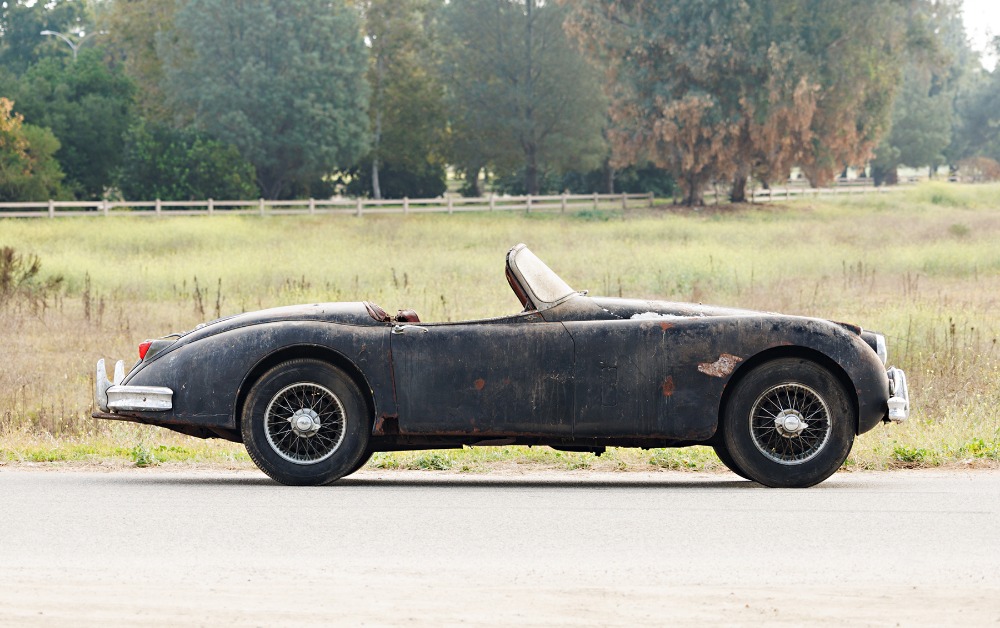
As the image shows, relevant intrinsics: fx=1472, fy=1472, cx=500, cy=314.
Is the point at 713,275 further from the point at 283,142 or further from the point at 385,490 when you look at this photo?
the point at 283,142

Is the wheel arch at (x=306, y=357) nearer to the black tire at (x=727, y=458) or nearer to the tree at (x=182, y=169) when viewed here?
the black tire at (x=727, y=458)

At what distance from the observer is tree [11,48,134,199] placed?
69.2m

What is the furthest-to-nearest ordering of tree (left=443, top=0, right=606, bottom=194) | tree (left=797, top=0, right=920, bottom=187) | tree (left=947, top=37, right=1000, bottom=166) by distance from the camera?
1. tree (left=947, top=37, right=1000, bottom=166)
2. tree (left=443, top=0, right=606, bottom=194)
3. tree (left=797, top=0, right=920, bottom=187)

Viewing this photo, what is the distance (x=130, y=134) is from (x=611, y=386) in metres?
63.2

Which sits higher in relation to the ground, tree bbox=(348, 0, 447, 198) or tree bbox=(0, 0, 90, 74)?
tree bbox=(0, 0, 90, 74)

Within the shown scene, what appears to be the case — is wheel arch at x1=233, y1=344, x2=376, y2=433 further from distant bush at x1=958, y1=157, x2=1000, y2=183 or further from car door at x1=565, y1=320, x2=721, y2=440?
distant bush at x1=958, y1=157, x2=1000, y2=183

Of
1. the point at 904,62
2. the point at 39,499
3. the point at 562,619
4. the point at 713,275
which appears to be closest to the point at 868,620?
the point at 562,619

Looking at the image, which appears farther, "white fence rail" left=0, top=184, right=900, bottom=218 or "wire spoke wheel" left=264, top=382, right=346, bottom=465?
"white fence rail" left=0, top=184, right=900, bottom=218

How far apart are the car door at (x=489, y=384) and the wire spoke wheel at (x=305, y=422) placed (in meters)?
0.42

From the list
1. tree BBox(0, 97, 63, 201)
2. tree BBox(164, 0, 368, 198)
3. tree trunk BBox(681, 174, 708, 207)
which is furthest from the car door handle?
tree BBox(164, 0, 368, 198)

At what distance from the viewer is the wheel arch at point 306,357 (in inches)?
363

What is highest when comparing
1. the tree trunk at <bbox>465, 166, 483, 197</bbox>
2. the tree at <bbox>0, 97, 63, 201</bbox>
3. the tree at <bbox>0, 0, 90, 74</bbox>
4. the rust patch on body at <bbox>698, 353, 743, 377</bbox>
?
the tree at <bbox>0, 0, 90, 74</bbox>

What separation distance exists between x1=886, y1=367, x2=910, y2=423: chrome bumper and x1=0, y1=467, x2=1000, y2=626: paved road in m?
0.49

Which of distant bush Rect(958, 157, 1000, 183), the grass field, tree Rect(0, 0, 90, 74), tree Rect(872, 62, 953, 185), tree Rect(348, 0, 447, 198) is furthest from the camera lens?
distant bush Rect(958, 157, 1000, 183)
